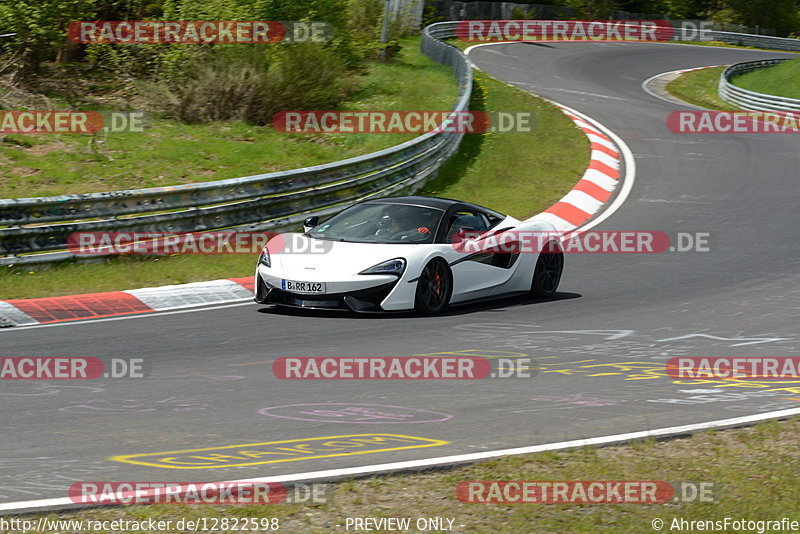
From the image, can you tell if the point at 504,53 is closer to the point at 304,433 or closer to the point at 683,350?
the point at 683,350

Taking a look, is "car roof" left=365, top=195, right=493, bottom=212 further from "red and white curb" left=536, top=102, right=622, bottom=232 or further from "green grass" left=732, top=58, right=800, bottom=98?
"green grass" left=732, top=58, right=800, bottom=98

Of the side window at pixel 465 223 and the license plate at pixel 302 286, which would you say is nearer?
the license plate at pixel 302 286

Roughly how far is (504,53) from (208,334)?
1305 inches

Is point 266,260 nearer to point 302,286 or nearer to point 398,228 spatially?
point 302,286

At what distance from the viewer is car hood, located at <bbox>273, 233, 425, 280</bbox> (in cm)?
974

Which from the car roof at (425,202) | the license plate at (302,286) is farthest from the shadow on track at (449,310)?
the car roof at (425,202)

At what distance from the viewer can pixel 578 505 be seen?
484 centimetres

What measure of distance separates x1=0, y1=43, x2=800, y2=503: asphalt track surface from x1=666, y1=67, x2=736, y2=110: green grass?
57.7ft

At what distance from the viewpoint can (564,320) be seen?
989 cm

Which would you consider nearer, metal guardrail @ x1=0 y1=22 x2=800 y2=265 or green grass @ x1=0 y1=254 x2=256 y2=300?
green grass @ x1=0 y1=254 x2=256 y2=300

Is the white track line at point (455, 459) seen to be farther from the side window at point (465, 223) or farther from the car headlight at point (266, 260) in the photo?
the car headlight at point (266, 260)

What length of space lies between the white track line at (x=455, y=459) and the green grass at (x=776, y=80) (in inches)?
1085

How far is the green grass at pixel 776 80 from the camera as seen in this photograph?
32.0m

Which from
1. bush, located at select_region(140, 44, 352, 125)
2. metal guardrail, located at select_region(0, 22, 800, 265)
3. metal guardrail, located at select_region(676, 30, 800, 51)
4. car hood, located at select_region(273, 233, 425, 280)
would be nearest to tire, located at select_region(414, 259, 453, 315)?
car hood, located at select_region(273, 233, 425, 280)
